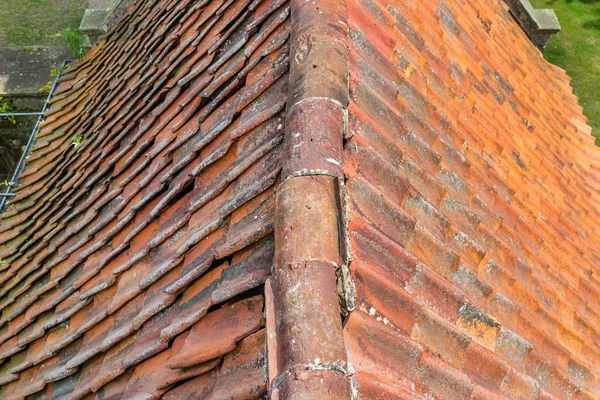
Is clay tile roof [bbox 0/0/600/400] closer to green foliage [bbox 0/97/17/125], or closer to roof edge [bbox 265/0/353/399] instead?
roof edge [bbox 265/0/353/399]

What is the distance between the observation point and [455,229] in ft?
7.52

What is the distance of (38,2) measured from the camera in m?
10.7

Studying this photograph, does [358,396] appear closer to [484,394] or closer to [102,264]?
[484,394]

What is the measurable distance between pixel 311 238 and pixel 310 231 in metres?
0.03

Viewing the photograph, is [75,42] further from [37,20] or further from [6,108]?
[37,20]

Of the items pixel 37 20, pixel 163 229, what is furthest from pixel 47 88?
pixel 37 20

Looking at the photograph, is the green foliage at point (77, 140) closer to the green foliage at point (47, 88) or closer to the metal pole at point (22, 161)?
the metal pole at point (22, 161)

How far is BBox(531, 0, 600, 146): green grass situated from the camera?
1033cm

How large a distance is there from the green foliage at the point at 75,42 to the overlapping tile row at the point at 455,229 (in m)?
4.43

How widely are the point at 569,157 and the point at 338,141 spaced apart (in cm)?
361

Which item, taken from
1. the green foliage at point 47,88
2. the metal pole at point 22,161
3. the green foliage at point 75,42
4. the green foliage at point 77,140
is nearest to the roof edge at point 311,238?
the green foliage at point 77,140

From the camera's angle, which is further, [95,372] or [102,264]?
[102,264]

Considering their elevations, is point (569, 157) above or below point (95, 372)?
above

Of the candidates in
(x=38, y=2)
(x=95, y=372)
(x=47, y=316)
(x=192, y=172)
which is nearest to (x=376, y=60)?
(x=192, y=172)
